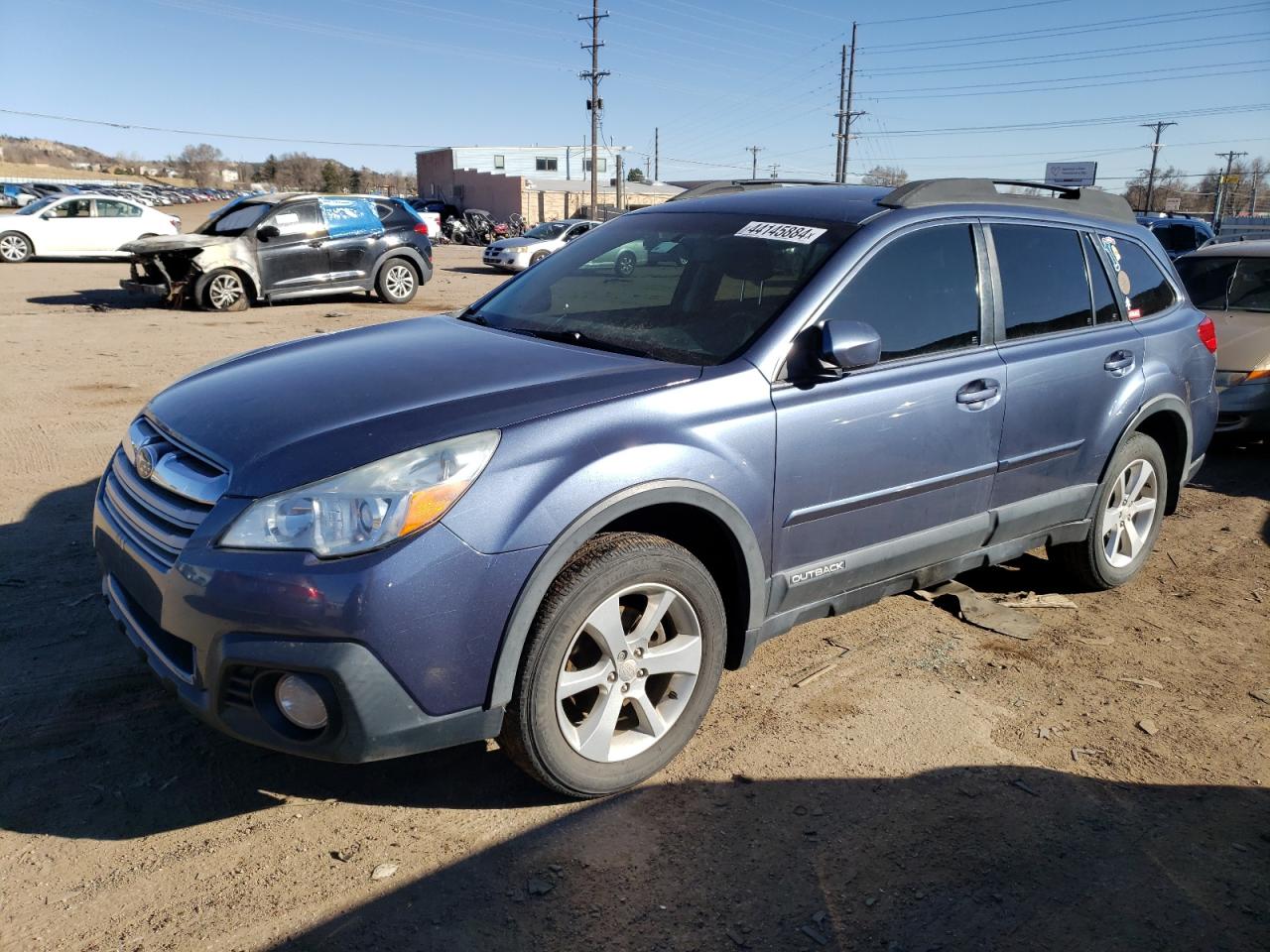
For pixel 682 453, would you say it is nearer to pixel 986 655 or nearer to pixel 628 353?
pixel 628 353

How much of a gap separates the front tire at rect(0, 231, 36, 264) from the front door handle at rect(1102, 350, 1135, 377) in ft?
80.0

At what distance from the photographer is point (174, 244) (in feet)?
45.3

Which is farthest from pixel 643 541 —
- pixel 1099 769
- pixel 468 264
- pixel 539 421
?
pixel 468 264

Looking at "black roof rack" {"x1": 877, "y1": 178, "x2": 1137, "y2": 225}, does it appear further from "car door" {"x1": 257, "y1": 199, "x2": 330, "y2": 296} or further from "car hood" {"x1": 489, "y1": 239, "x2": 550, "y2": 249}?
"car hood" {"x1": 489, "y1": 239, "x2": 550, "y2": 249}

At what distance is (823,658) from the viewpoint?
4.05 meters

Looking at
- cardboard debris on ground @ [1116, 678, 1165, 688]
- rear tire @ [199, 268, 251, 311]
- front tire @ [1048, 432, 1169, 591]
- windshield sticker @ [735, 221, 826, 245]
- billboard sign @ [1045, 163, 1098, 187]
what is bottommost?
cardboard debris on ground @ [1116, 678, 1165, 688]

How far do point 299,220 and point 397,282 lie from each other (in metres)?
1.99

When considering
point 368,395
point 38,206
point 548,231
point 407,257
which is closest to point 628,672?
point 368,395

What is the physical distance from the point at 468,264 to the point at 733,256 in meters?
26.5

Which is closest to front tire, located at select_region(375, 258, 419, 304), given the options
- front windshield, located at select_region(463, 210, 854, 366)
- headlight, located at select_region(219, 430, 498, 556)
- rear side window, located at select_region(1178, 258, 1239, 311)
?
rear side window, located at select_region(1178, 258, 1239, 311)

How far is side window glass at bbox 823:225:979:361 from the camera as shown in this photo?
3.54m

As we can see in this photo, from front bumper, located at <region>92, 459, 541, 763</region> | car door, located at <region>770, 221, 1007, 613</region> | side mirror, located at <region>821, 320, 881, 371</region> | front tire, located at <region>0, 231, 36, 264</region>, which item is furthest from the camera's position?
front tire, located at <region>0, 231, 36, 264</region>

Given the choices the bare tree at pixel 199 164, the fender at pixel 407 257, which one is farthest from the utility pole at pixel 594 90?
the bare tree at pixel 199 164

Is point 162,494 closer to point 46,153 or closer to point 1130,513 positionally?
point 1130,513
